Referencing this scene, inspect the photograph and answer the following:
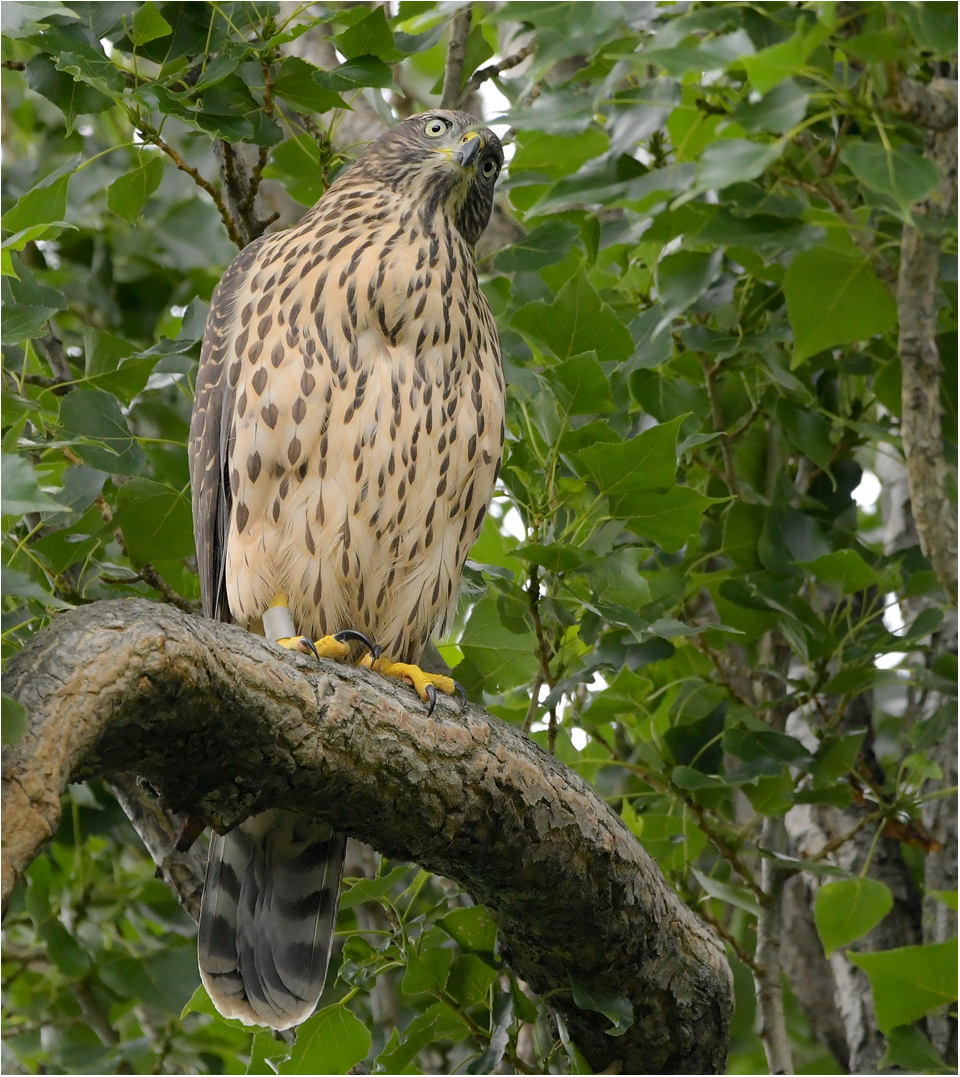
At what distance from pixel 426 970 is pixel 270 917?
1.33 feet

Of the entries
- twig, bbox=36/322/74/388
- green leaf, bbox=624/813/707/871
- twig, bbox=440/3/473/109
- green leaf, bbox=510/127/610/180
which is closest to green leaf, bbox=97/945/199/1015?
green leaf, bbox=624/813/707/871

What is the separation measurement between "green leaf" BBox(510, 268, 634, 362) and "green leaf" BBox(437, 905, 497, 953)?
120 centimetres

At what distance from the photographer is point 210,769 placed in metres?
1.98

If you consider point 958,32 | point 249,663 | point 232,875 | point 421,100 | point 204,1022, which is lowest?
point 204,1022

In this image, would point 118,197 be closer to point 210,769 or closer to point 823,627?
point 210,769

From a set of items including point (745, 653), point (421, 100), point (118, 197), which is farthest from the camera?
point (421, 100)

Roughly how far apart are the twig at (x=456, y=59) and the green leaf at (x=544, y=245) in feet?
2.29

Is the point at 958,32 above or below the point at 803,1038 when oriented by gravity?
above

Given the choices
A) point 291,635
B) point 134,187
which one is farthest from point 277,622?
point 134,187

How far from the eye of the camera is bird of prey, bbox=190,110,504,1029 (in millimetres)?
2844

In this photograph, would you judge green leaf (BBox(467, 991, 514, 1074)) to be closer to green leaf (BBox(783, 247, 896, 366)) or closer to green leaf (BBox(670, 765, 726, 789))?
green leaf (BBox(670, 765, 726, 789))

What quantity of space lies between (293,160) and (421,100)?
2.15 metres

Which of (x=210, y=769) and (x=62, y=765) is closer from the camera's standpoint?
(x=62, y=765)

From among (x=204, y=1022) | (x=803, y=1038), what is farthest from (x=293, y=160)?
(x=803, y=1038)
